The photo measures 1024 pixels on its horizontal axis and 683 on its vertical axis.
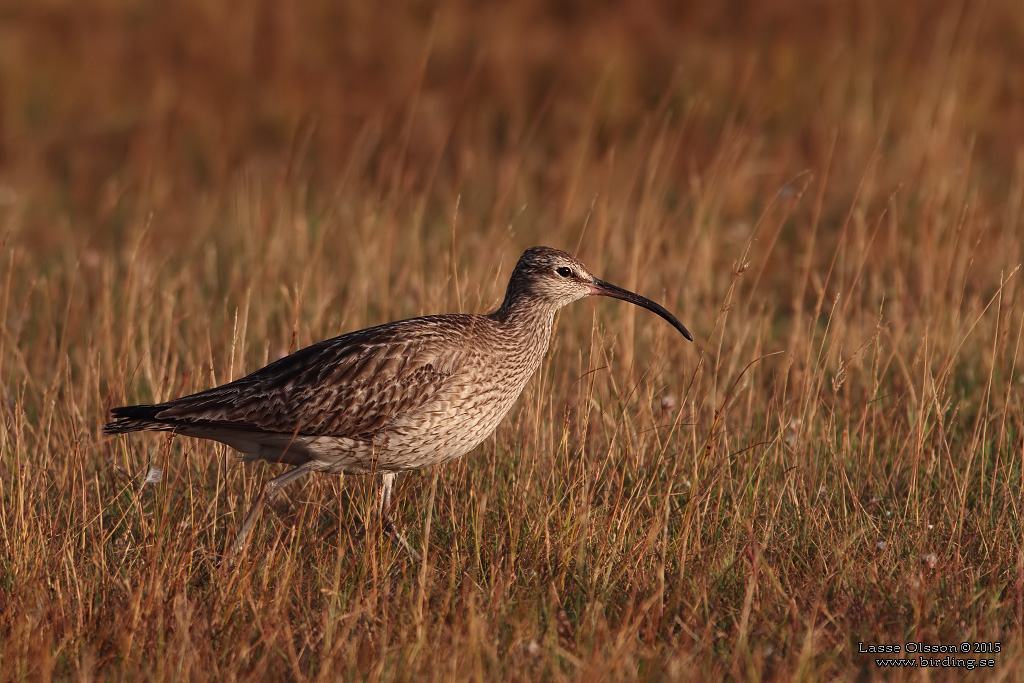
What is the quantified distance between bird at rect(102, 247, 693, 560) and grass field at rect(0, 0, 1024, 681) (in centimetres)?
21

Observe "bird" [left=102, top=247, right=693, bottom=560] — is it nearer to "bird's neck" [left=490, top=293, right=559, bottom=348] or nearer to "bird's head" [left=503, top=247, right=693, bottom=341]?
"bird's neck" [left=490, top=293, right=559, bottom=348]

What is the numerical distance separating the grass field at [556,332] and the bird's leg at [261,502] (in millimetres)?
133

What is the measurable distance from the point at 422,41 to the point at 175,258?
541 cm

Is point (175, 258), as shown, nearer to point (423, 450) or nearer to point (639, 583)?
point (423, 450)

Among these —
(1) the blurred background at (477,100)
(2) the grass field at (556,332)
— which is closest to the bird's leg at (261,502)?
(2) the grass field at (556,332)

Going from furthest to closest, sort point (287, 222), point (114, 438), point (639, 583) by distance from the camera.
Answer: point (287, 222), point (114, 438), point (639, 583)

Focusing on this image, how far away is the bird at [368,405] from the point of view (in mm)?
5938

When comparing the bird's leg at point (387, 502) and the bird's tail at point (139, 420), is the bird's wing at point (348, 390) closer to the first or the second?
the bird's tail at point (139, 420)

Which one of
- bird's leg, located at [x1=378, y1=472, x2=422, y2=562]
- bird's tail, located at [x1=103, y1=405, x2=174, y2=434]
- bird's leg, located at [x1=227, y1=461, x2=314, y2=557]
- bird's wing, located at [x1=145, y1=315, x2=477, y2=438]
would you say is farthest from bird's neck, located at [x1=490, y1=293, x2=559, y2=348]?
bird's tail, located at [x1=103, y1=405, x2=174, y2=434]

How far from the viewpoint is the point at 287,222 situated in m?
10.8

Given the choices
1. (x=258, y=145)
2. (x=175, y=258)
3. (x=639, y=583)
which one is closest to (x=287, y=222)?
(x=175, y=258)

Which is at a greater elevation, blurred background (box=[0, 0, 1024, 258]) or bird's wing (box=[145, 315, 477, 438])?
blurred background (box=[0, 0, 1024, 258])

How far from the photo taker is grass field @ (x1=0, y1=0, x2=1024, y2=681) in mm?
4879

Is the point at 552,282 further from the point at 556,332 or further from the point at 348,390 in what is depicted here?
the point at 556,332
